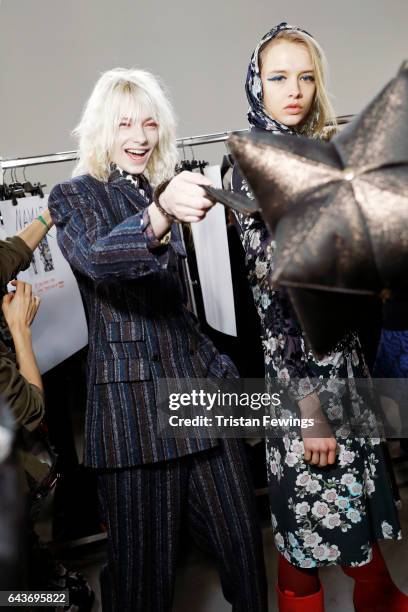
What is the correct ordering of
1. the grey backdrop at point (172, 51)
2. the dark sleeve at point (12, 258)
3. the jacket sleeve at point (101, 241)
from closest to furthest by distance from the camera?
the jacket sleeve at point (101, 241), the dark sleeve at point (12, 258), the grey backdrop at point (172, 51)

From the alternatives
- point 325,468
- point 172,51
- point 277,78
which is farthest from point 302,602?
point 172,51

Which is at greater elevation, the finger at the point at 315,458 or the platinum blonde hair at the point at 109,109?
the platinum blonde hair at the point at 109,109

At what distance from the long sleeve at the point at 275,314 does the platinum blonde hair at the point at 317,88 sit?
9.6 inches

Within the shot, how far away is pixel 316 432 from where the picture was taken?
3.69 ft

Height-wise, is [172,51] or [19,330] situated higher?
[172,51]

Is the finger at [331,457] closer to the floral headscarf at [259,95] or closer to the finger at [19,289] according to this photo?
the floral headscarf at [259,95]

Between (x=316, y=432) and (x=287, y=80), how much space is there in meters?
0.72

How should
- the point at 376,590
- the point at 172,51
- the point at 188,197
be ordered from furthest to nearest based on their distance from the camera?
the point at 172,51 < the point at 376,590 < the point at 188,197

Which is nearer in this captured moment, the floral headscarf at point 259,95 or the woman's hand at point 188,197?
the woman's hand at point 188,197

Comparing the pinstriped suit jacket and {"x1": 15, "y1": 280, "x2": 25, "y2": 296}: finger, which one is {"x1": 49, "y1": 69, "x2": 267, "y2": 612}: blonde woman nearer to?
the pinstriped suit jacket

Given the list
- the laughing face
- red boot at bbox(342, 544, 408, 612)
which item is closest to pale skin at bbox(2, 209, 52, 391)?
the laughing face

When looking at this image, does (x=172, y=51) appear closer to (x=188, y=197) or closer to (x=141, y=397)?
(x=141, y=397)

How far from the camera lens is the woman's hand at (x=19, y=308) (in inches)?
54.5

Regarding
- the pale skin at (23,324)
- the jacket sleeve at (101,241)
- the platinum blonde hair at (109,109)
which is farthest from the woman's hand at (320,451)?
the platinum blonde hair at (109,109)
